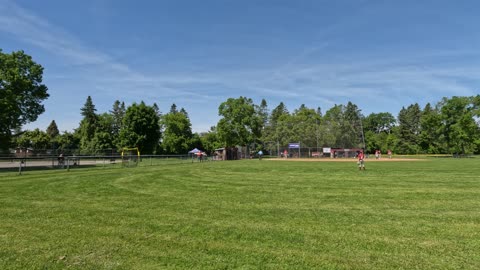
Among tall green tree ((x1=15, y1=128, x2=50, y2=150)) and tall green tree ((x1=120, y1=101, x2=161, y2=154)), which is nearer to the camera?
tall green tree ((x1=120, y1=101, x2=161, y2=154))

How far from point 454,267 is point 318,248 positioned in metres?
1.73

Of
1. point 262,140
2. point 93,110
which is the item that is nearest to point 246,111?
point 262,140

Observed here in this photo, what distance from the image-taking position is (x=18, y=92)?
36344mm

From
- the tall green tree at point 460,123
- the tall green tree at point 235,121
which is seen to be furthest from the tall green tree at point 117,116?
the tall green tree at point 460,123

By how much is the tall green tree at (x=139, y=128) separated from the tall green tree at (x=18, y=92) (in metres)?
23.4

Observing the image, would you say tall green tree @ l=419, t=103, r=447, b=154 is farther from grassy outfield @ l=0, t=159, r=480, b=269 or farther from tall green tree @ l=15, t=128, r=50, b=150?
tall green tree @ l=15, t=128, r=50, b=150

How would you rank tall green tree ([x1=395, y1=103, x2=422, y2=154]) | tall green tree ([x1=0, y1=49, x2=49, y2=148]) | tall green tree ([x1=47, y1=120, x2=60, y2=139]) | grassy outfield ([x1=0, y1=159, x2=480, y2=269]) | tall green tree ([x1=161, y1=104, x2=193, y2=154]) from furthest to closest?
1. tall green tree ([x1=47, y1=120, x2=60, y2=139])
2. tall green tree ([x1=395, y1=103, x2=422, y2=154])
3. tall green tree ([x1=161, y1=104, x2=193, y2=154])
4. tall green tree ([x1=0, y1=49, x2=49, y2=148])
5. grassy outfield ([x1=0, y1=159, x2=480, y2=269])

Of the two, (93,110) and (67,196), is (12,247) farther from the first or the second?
(93,110)

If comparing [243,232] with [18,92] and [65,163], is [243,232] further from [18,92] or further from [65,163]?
[18,92]

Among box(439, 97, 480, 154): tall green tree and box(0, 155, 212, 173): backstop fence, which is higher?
box(439, 97, 480, 154): tall green tree

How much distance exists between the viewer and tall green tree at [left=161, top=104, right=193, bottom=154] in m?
85.6

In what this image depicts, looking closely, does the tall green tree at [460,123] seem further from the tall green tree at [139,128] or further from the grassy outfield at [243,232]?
the grassy outfield at [243,232]

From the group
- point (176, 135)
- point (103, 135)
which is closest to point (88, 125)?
point (103, 135)

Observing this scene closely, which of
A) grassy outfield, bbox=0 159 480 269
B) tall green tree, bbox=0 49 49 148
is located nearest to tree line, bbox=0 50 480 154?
tall green tree, bbox=0 49 49 148
